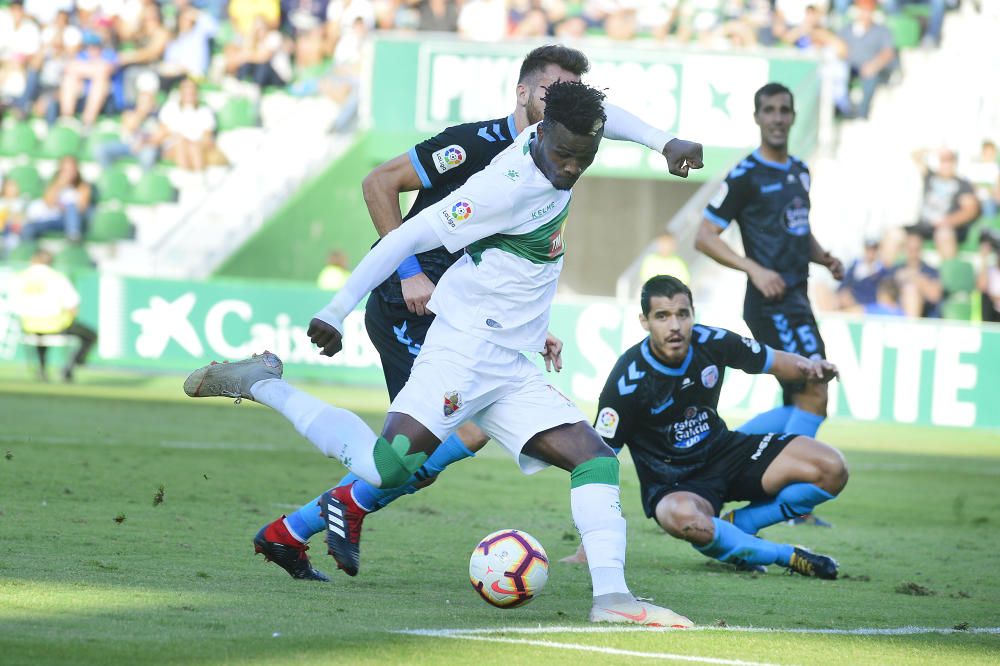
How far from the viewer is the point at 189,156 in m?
24.2

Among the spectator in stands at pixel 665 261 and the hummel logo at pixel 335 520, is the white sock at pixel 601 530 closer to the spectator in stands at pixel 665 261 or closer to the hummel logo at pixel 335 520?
the hummel logo at pixel 335 520

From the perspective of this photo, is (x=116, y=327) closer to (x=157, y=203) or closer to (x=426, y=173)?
(x=157, y=203)

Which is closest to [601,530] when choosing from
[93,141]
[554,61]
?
[554,61]

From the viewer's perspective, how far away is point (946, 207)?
19531 mm

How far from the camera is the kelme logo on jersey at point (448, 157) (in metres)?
6.11

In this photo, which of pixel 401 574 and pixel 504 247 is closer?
pixel 504 247

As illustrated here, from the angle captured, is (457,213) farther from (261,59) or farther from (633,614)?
(261,59)

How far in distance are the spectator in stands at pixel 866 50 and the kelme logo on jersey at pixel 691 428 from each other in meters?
15.4

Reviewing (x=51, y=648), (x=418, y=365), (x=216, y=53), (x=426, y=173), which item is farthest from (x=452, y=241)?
(x=216, y=53)

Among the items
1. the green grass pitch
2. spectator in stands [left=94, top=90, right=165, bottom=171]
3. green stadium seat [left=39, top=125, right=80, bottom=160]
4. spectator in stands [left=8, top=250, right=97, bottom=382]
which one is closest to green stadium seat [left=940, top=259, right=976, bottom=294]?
the green grass pitch

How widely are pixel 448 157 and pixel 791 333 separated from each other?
3296mm

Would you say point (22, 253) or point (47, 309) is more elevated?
point (22, 253)

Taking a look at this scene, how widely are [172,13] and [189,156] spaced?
364 cm

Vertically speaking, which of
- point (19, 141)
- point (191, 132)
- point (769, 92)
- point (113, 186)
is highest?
point (191, 132)
